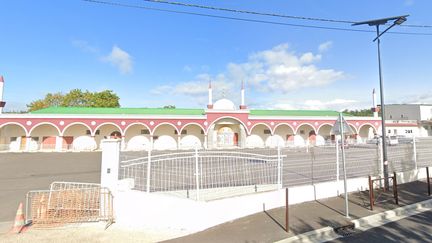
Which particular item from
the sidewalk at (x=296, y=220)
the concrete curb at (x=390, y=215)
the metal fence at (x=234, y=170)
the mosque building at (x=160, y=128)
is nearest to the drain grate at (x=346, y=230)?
the sidewalk at (x=296, y=220)

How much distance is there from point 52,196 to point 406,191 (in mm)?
11630

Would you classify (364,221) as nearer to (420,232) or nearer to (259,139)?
(420,232)

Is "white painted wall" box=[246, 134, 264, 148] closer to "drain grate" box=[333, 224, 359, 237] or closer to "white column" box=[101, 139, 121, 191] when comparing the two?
"drain grate" box=[333, 224, 359, 237]

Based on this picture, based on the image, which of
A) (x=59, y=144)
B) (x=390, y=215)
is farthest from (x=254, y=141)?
(x=390, y=215)

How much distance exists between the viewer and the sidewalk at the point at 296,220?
16.0ft

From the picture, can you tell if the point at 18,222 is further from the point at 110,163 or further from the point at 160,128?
the point at 160,128

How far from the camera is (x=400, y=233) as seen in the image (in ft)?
16.3

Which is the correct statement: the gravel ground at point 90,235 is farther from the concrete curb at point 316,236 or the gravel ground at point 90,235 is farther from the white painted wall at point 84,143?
the white painted wall at point 84,143

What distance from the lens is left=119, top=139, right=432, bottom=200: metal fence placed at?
6559mm

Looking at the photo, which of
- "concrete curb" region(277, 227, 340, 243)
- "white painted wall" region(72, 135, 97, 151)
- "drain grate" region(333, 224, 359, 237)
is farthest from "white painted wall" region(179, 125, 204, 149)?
"concrete curb" region(277, 227, 340, 243)

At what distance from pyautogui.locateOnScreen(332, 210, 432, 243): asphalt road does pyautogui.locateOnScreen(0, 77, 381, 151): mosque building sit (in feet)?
73.8

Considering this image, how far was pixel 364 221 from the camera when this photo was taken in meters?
5.60

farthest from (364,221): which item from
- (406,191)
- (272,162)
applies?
(406,191)

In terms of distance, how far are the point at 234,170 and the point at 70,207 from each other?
4954 mm
